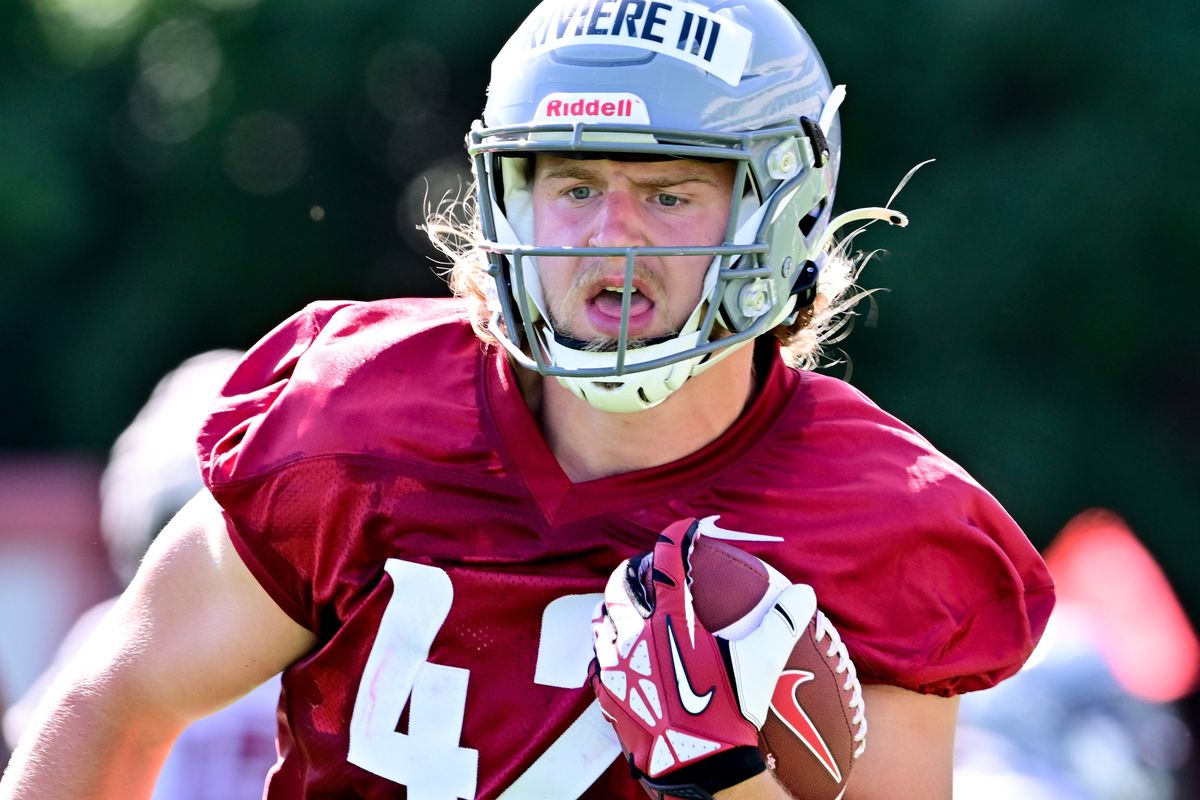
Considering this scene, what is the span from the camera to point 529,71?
7.89 ft

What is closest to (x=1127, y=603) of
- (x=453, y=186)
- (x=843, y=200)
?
(x=843, y=200)

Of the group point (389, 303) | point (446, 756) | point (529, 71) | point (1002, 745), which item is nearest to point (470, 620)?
point (446, 756)

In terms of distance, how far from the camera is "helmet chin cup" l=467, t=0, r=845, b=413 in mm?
2293

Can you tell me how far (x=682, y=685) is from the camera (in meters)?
2.07

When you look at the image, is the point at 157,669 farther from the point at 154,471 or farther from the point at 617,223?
the point at 154,471

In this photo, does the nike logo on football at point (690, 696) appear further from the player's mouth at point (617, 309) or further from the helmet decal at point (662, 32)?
the helmet decal at point (662, 32)

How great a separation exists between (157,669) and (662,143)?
93 centimetres

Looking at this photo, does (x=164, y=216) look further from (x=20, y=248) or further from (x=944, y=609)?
(x=944, y=609)

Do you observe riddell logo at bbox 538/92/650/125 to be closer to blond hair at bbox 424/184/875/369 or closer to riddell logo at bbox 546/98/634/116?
riddell logo at bbox 546/98/634/116

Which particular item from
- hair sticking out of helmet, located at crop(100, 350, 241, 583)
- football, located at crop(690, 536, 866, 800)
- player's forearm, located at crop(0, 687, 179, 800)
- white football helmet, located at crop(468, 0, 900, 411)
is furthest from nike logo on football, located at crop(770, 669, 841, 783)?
hair sticking out of helmet, located at crop(100, 350, 241, 583)

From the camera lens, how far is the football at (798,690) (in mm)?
2129

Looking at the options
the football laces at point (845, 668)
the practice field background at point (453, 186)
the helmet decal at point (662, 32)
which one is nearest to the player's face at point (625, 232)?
the helmet decal at point (662, 32)

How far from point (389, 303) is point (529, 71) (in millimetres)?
431

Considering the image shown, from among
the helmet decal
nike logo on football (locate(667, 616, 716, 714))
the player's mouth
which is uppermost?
the helmet decal
